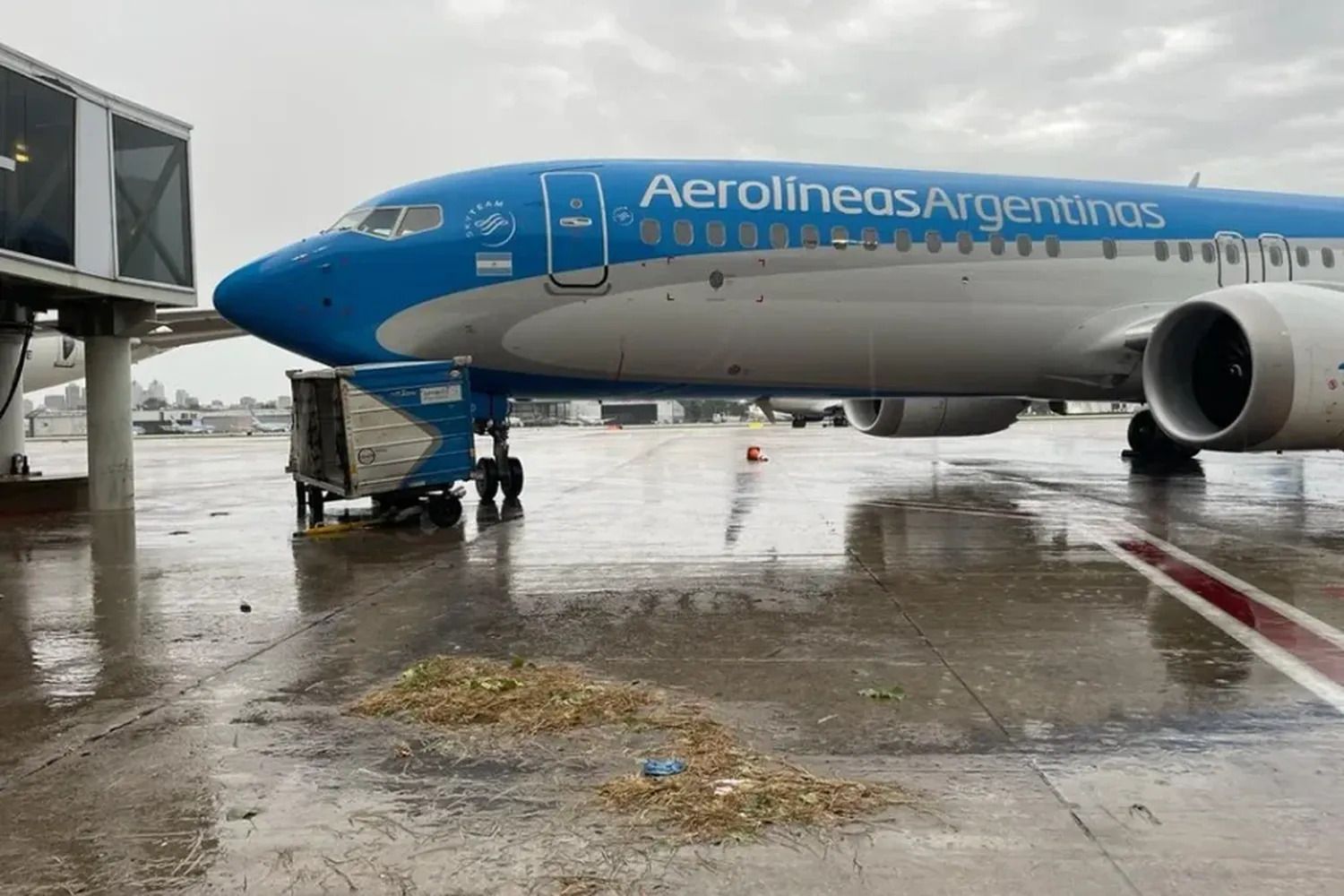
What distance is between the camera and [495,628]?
16.6 feet

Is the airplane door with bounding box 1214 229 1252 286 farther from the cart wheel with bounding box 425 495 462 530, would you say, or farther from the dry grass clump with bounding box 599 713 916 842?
the dry grass clump with bounding box 599 713 916 842

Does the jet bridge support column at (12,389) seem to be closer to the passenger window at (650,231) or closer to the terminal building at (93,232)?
the terminal building at (93,232)

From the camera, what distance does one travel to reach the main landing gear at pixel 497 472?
11070 mm

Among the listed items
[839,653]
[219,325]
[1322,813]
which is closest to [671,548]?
[839,653]

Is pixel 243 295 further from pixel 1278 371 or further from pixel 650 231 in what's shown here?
pixel 1278 371

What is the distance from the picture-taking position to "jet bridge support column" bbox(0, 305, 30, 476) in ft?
43.7

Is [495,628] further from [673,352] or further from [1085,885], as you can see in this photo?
[673,352]

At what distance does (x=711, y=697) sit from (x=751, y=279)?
6.75 meters

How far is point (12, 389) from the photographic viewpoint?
1420cm

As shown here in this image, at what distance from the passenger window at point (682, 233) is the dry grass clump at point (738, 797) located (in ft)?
24.1

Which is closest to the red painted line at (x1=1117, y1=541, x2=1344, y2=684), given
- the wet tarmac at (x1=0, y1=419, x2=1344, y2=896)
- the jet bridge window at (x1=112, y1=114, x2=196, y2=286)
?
the wet tarmac at (x1=0, y1=419, x2=1344, y2=896)

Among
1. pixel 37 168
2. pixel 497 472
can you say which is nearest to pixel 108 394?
pixel 37 168

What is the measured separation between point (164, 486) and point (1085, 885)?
16.4m

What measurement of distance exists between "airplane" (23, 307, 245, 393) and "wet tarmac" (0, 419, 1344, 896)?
8189 millimetres
